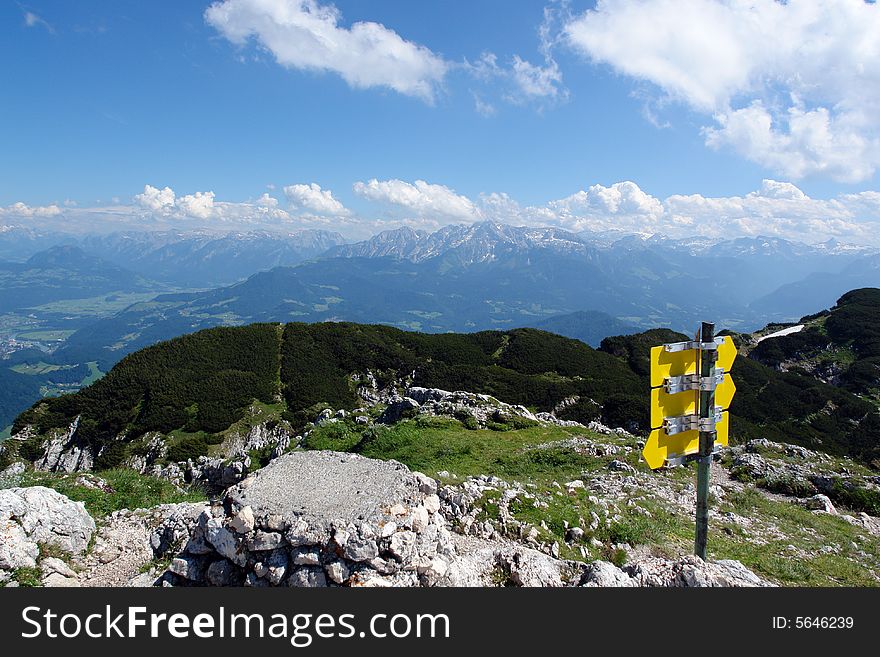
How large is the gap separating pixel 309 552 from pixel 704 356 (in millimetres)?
6417

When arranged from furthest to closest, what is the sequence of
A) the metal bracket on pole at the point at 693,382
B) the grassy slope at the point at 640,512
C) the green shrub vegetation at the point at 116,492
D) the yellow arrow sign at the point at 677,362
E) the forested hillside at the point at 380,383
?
the forested hillside at the point at 380,383
the green shrub vegetation at the point at 116,492
the grassy slope at the point at 640,512
the metal bracket on pole at the point at 693,382
the yellow arrow sign at the point at 677,362

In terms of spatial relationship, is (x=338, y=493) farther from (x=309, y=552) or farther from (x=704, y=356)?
(x=704, y=356)

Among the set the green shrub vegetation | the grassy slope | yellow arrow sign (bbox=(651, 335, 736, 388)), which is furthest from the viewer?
the green shrub vegetation

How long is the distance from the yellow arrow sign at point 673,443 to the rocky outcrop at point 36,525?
10767mm

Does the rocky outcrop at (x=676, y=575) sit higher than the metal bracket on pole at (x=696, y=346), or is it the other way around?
the metal bracket on pole at (x=696, y=346)

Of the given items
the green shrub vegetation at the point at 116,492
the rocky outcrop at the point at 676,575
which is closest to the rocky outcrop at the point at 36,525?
the green shrub vegetation at the point at 116,492

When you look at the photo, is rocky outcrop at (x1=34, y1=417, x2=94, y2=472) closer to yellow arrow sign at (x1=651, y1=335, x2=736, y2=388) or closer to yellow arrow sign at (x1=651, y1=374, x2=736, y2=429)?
yellow arrow sign at (x1=651, y1=374, x2=736, y2=429)

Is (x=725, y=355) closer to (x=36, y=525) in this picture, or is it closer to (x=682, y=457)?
(x=682, y=457)

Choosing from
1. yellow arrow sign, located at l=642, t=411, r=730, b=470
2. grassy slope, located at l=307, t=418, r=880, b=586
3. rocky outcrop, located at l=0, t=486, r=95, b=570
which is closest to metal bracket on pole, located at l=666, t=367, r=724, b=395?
yellow arrow sign, located at l=642, t=411, r=730, b=470

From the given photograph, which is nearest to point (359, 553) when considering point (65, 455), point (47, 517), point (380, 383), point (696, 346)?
point (696, 346)

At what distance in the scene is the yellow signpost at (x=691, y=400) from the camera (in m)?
4.99

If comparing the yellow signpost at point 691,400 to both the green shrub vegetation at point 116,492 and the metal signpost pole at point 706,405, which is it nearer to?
the metal signpost pole at point 706,405

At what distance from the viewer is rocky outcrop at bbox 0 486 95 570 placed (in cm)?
802

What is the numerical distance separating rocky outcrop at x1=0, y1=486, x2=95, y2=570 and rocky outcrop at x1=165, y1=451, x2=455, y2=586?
2852 mm
